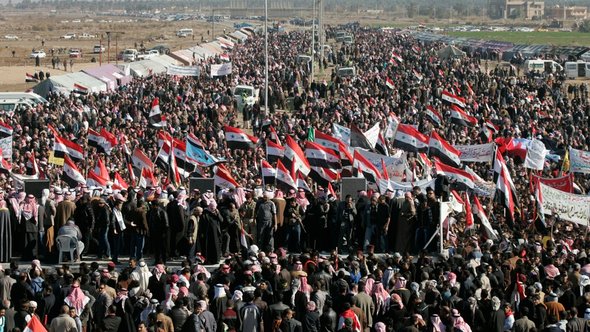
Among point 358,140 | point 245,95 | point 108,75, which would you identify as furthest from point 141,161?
point 108,75

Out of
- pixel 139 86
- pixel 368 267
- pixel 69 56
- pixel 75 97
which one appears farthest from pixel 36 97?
pixel 69 56

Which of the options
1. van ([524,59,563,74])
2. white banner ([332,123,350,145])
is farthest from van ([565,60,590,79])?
white banner ([332,123,350,145])

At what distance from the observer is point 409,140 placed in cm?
2795

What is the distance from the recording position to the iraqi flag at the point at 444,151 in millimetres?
26000

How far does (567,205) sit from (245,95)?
92.2 feet

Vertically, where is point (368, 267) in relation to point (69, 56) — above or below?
above

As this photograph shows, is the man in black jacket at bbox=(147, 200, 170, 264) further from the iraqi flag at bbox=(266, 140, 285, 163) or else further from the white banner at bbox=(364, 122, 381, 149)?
the white banner at bbox=(364, 122, 381, 149)

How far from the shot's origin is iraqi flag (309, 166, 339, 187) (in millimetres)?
25047

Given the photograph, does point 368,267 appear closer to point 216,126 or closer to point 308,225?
point 308,225

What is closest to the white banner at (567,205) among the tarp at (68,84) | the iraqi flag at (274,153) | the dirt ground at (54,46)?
the iraqi flag at (274,153)

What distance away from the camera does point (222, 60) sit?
72.8m

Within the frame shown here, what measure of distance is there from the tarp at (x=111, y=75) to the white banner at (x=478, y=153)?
27.6 metres

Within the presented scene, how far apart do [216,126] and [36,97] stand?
10.5 metres

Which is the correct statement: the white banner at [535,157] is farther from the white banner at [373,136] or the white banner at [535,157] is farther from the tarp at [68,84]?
the tarp at [68,84]
